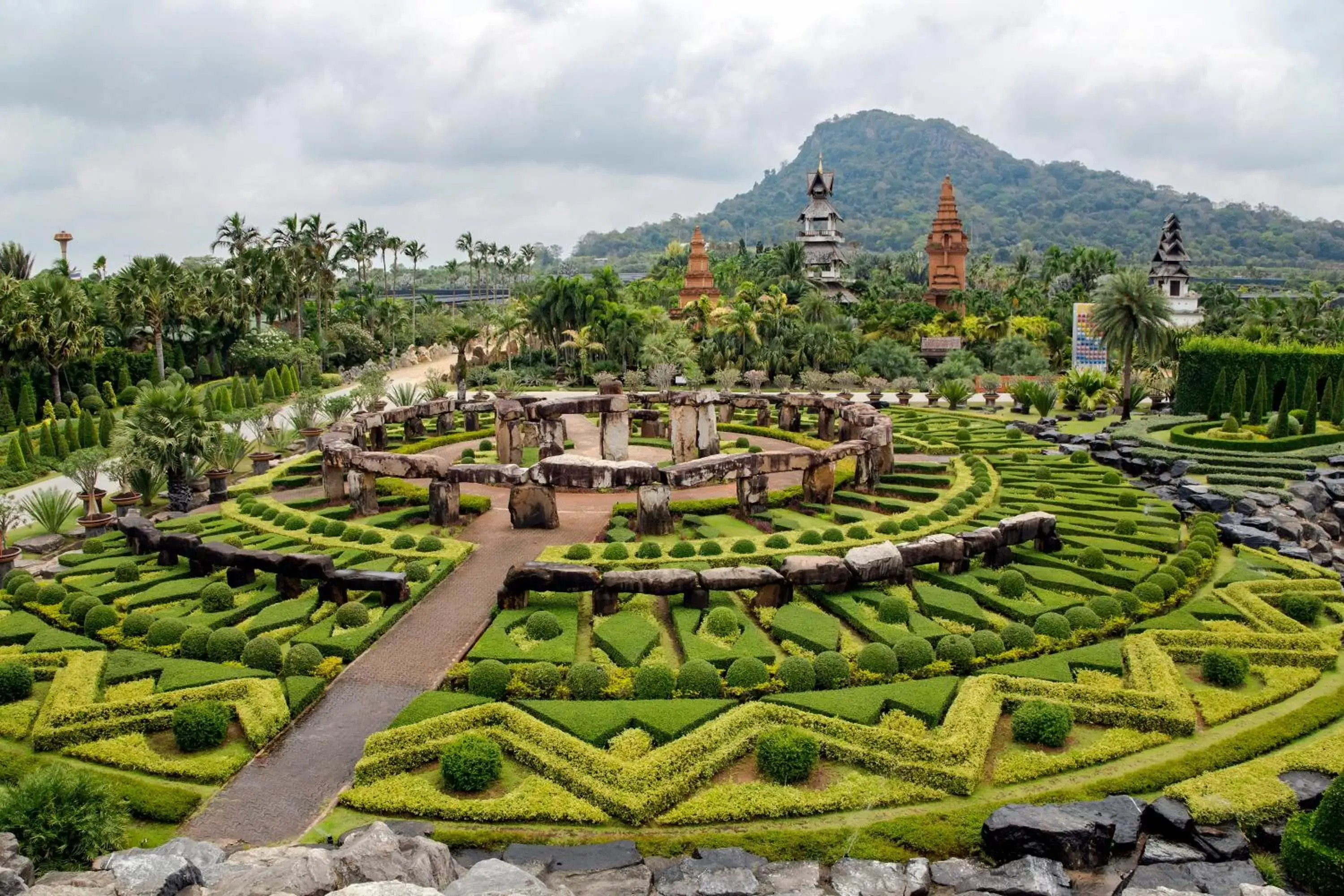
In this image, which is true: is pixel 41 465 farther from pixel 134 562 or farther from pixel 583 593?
pixel 583 593

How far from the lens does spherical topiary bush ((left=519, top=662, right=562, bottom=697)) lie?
21.7 m

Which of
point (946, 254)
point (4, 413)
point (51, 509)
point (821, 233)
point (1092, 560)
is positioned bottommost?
point (4, 413)

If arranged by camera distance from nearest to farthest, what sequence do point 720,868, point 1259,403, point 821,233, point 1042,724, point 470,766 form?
point 720,868 → point 470,766 → point 1042,724 → point 1259,403 → point 821,233

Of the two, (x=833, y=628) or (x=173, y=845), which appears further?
(x=833, y=628)

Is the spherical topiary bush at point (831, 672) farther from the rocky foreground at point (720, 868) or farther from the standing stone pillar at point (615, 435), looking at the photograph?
the standing stone pillar at point (615, 435)

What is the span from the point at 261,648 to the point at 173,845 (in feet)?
24.5

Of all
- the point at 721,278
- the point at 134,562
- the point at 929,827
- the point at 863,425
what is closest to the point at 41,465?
the point at 134,562

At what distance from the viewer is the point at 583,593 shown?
27.3 m

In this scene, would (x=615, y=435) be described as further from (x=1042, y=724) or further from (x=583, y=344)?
(x=583, y=344)

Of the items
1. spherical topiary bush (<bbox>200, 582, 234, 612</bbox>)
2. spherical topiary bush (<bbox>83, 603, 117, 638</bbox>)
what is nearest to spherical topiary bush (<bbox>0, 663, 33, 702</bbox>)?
spherical topiary bush (<bbox>83, 603, 117, 638</bbox>)

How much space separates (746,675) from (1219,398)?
4564 centimetres

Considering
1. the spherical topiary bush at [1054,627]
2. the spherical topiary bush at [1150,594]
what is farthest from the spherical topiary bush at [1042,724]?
the spherical topiary bush at [1150,594]

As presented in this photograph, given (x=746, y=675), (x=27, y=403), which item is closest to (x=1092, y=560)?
(x=746, y=675)

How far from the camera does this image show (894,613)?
25281 millimetres
